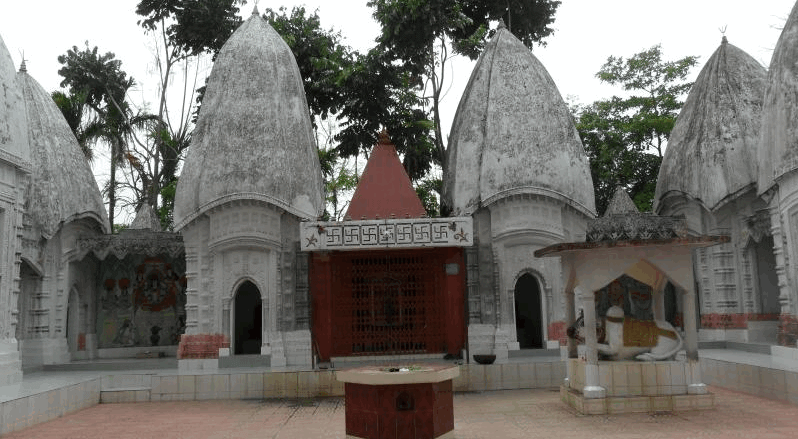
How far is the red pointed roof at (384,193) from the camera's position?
1520cm

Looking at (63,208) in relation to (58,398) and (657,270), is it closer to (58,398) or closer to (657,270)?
(58,398)

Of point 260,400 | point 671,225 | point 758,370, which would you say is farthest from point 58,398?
point 671,225

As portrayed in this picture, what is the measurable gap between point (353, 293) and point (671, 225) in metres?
7.74

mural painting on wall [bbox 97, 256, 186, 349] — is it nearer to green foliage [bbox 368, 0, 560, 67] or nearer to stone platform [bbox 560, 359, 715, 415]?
green foliage [bbox 368, 0, 560, 67]

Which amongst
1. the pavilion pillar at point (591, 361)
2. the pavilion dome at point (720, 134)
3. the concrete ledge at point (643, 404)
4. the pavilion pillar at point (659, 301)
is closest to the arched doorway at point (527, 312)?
the pavilion dome at point (720, 134)

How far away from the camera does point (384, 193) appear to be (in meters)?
15.6

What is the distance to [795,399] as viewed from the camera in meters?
8.84

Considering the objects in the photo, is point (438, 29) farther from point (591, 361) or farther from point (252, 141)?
point (591, 361)

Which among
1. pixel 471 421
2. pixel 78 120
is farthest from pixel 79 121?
pixel 471 421

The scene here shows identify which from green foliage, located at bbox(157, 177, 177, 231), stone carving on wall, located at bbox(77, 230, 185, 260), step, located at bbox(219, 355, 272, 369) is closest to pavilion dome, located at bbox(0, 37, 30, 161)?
stone carving on wall, located at bbox(77, 230, 185, 260)

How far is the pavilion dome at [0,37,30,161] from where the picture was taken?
36.0 ft

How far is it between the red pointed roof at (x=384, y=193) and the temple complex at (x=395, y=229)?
0.16 ft

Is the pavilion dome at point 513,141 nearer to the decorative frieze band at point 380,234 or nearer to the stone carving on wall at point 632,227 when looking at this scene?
the stone carving on wall at point 632,227

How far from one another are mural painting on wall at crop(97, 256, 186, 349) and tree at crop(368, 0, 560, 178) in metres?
8.32
